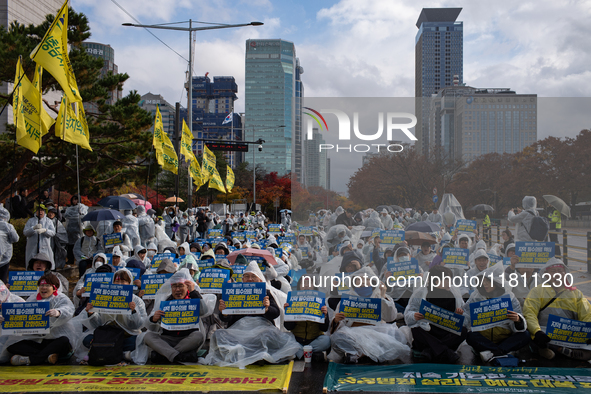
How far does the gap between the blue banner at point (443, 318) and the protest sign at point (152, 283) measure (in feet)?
11.2

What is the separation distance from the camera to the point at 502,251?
809 centimetres

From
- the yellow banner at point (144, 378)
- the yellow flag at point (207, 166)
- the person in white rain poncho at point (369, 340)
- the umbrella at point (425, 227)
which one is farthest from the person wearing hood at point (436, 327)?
the yellow flag at point (207, 166)

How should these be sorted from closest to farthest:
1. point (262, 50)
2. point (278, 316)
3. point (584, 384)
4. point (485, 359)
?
point (584, 384)
point (485, 359)
point (278, 316)
point (262, 50)

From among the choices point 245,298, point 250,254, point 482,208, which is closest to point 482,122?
point 482,208

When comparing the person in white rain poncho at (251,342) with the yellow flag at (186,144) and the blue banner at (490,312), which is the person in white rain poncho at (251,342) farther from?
the yellow flag at (186,144)

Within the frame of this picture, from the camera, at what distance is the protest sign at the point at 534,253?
6.57m

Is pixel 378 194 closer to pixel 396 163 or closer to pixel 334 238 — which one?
pixel 396 163

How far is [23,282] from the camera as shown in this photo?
602 centimetres

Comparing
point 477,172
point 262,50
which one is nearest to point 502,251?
point 477,172

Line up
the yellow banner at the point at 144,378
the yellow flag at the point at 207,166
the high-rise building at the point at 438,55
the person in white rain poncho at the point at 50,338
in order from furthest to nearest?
the high-rise building at the point at 438,55 < the yellow flag at the point at 207,166 < the person in white rain poncho at the point at 50,338 < the yellow banner at the point at 144,378

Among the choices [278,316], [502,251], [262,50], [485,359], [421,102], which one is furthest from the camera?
[262,50]

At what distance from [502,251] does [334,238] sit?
9.89ft

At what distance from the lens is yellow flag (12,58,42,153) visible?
7586mm

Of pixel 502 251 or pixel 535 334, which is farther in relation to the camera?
pixel 502 251
